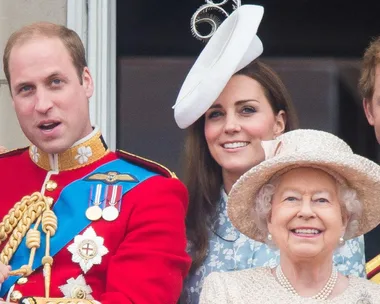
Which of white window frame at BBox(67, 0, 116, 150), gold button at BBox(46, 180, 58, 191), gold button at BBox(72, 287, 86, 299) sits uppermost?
white window frame at BBox(67, 0, 116, 150)

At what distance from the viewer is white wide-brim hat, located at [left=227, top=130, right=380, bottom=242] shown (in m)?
3.93

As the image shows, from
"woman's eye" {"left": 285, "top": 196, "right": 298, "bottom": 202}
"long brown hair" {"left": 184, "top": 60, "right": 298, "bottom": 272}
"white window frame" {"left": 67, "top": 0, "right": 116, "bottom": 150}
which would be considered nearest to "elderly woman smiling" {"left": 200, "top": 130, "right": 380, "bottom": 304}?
"woman's eye" {"left": 285, "top": 196, "right": 298, "bottom": 202}

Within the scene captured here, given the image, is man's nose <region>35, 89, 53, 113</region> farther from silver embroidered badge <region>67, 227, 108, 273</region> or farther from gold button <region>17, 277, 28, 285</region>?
gold button <region>17, 277, 28, 285</region>

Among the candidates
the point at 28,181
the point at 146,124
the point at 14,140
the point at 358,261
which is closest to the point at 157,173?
the point at 28,181

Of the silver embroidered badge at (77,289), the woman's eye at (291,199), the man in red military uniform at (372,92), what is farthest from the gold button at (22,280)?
the man in red military uniform at (372,92)

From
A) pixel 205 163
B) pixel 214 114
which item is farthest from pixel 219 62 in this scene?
pixel 205 163

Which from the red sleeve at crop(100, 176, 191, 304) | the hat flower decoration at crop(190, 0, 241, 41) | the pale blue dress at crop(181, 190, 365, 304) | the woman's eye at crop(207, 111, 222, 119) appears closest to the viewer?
the red sleeve at crop(100, 176, 191, 304)

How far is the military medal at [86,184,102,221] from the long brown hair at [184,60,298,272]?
481 mm

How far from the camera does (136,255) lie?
4.10 meters

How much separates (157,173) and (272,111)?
0.58 meters

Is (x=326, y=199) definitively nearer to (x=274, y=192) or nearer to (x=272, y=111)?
(x=274, y=192)

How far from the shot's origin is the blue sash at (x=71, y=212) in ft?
13.8

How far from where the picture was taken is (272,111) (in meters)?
4.74

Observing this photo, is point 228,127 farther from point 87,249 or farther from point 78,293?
point 78,293
